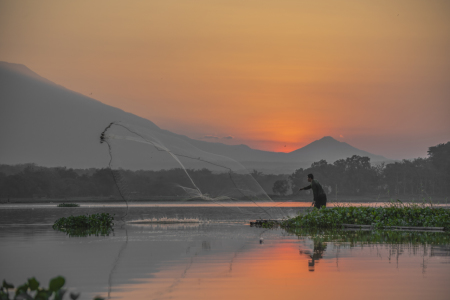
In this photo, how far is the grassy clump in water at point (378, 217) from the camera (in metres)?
28.9

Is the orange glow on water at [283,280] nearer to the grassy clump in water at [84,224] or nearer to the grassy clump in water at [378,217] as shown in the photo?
the grassy clump in water at [378,217]

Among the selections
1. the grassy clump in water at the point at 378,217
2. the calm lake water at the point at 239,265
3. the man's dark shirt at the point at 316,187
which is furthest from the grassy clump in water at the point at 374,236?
the man's dark shirt at the point at 316,187

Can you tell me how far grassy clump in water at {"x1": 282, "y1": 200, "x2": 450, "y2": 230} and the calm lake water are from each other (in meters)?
3.56

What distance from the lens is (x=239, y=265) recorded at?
1666cm

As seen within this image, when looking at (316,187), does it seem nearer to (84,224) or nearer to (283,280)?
(84,224)

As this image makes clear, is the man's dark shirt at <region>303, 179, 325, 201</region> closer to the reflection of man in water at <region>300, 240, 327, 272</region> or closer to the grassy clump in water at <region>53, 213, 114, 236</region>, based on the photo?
the reflection of man in water at <region>300, 240, 327, 272</region>

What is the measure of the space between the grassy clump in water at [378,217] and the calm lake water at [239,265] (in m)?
3.56

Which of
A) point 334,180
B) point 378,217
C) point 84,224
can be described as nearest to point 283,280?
point 378,217

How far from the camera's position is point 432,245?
21.3m

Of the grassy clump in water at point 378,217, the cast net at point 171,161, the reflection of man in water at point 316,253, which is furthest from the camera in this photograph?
the grassy clump in water at point 378,217

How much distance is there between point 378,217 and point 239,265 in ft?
49.1

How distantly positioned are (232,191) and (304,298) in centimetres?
1835

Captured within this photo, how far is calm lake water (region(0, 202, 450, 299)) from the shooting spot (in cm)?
1297

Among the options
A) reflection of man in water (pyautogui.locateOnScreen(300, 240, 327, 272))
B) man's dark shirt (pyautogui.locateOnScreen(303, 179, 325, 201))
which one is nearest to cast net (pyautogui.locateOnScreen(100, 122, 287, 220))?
man's dark shirt (pyautogui.locateOnScreen(303, 179, 325, 201))
